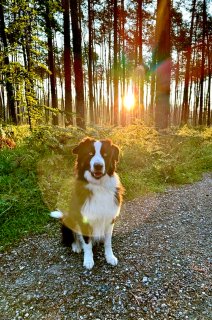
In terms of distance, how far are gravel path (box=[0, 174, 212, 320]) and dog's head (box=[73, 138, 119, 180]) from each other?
131 centimetres

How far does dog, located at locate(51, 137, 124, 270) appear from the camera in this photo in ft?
10.7

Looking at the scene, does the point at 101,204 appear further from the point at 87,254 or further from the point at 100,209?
the point at 87,254

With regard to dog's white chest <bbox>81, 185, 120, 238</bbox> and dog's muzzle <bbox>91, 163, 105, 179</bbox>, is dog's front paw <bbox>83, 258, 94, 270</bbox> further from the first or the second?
dog's muzzle <bbox>91, 163, 105, 179</bbox>

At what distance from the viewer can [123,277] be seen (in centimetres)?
335

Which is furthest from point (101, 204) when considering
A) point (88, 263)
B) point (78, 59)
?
point (78, 59)

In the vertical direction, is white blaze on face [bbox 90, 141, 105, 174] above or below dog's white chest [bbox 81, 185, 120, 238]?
above

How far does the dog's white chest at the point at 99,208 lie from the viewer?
3.43 metres

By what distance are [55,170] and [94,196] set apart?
12.1 feet

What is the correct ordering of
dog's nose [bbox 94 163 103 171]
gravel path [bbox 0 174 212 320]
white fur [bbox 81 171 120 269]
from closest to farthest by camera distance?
gravel path [bbox 0 174 212 320], dog's nose [bbox 94 163 103 171], white fur [bbox 81 171 120 269]

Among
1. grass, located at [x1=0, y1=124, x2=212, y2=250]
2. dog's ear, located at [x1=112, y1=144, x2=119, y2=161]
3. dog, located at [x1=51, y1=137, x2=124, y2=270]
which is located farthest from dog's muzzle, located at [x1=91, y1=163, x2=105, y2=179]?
grass, located at [x1=0, y1=124, x2=212, y2=250]

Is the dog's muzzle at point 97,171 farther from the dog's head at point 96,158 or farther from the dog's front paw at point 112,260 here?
the dog's front paw at point 112,260

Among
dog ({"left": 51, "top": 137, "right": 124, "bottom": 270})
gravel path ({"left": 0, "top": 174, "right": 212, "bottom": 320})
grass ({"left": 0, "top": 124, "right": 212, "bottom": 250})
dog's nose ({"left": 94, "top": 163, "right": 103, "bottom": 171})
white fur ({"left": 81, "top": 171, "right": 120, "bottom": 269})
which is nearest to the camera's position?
gravel path ({"left": 0, "top": 174, "right": 212, "bottom": 320})

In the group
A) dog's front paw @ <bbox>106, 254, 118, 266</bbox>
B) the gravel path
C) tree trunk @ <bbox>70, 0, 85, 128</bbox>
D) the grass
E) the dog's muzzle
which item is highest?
tree trunk @ <bbox>70, 0, 85, 128</bbox>

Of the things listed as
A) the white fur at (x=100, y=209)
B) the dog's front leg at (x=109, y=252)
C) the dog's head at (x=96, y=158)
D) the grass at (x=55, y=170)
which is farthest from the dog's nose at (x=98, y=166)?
the grass at (x=55, y=170)
